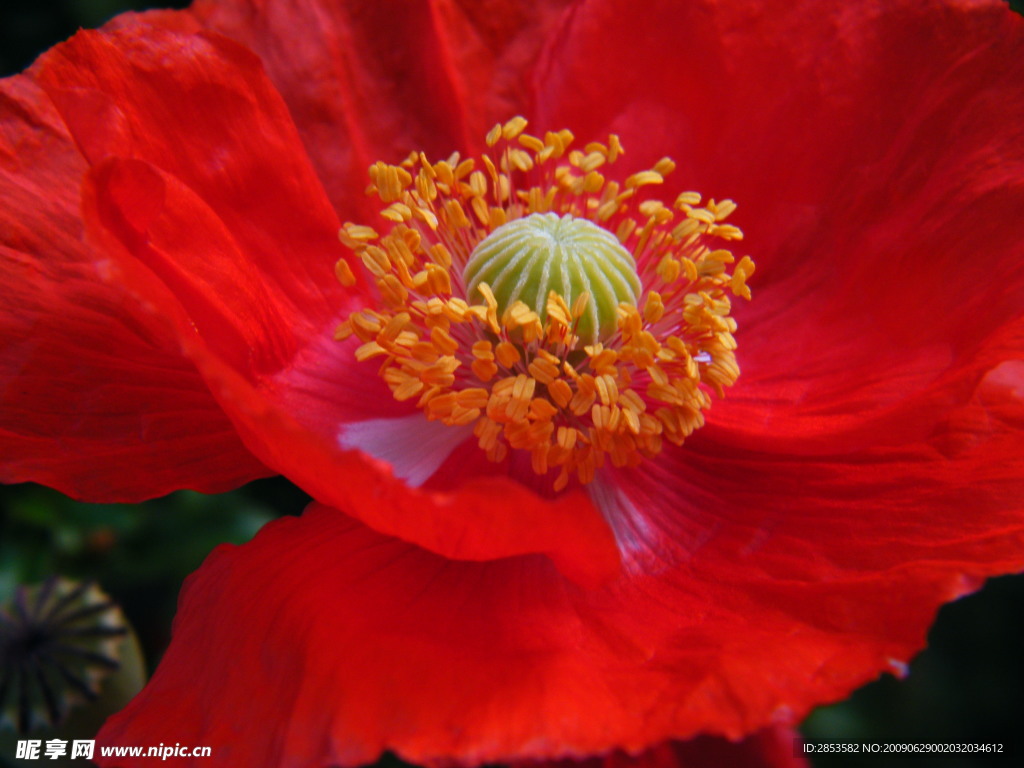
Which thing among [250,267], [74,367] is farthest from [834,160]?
[74,367]

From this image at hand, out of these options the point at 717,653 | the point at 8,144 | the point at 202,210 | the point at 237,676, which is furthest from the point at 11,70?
the point at 717,653

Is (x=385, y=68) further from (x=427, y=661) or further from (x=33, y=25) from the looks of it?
(x=427, y=661)

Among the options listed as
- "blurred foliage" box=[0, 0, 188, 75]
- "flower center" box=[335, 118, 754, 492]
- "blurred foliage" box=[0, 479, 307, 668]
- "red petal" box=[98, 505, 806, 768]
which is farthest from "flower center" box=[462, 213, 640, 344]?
"blurred foliage" box=[0, 0, 188, 75]

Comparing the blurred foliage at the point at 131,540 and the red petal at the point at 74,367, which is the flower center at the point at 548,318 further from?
the blurred foliage at the point at 131,540

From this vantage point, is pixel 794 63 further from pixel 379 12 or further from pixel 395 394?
pixel 395 394

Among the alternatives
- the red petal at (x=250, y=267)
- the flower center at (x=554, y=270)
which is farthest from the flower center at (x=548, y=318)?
the red petal at (x=250, y=267)

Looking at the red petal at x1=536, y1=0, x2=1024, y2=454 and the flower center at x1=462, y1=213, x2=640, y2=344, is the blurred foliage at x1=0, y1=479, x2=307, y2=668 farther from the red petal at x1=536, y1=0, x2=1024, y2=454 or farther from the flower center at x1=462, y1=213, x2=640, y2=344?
the red petal at x1=536, y1=0, x2=1024, y2=454

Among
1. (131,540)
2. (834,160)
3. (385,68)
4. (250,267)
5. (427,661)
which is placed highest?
(385,68)
